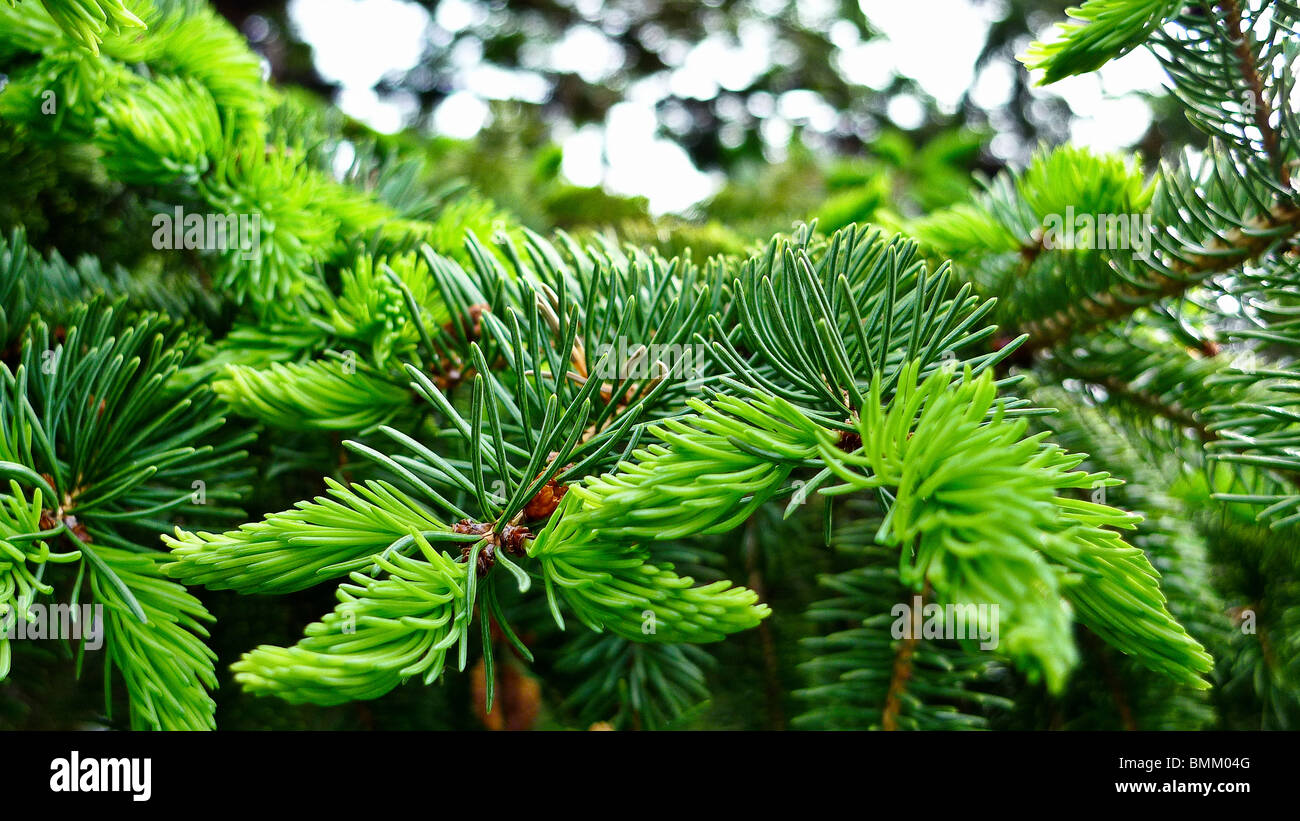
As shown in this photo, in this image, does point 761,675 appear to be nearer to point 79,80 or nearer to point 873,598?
point 873,598

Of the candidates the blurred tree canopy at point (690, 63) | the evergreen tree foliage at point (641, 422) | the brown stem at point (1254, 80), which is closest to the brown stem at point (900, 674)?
the evergreen tree foliage at point (641, 422)

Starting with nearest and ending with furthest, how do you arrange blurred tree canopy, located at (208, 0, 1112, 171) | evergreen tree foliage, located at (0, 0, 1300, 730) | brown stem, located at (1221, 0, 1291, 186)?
evergreen tree foliage, located at (0, 0, 1300, 730) < brown stem, located at (1221, 0, 1291, 186) < blurred tree canopy, located at (208, 0, 1112, 171)

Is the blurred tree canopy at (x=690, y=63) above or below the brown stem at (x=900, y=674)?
above

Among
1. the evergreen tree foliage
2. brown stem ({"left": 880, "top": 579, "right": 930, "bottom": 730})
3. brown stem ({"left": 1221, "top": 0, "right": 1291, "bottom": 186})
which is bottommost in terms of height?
brown stem ({"left": 880, "top": 579, "right": 930, "bottom": 730})

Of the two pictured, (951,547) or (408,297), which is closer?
(951,547)

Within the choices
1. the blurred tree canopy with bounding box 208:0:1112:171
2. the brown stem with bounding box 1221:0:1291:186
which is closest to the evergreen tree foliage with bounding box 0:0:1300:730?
the brown stem with bounding box 1221:0:1291:186

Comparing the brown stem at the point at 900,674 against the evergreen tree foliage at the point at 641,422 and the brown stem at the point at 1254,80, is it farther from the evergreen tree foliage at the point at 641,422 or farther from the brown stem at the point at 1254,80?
the brown stem at the point at 1254,80

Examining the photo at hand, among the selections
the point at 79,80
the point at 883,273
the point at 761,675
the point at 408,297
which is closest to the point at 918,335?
the point at 883,273

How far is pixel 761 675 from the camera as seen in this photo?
2.09 ft

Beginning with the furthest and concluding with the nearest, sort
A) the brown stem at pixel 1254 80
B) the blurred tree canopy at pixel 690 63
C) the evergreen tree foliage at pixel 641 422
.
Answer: the blurred tree canopy at pixel 690 63
the brown stem at pixel 1254 80
the evergreen tree foliage at pixel 641 422

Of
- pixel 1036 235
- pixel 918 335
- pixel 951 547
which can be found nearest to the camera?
pixel 951 547

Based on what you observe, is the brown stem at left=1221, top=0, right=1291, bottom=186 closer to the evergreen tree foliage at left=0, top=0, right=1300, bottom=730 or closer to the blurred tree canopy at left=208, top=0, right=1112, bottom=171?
the evergreen tree foliage at left=0, top=0, right=1300, bottom=730
